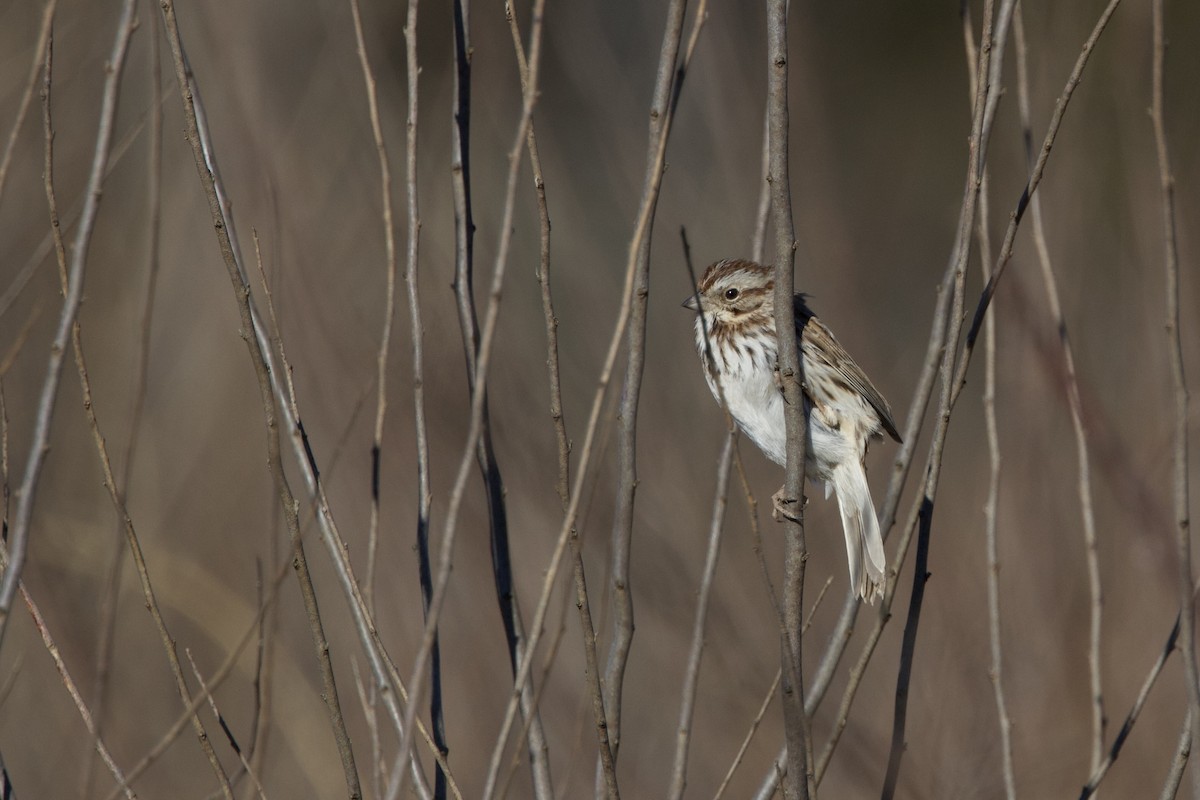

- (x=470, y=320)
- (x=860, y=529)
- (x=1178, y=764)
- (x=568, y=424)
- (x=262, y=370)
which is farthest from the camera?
(x=568, y=424)

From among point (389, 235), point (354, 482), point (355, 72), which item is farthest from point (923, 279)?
point (389, 235)

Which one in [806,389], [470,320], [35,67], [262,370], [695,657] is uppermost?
[35,67]

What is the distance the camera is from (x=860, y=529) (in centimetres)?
368

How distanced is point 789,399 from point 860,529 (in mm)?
1304

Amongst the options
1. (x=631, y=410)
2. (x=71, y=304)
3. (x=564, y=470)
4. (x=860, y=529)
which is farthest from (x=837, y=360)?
(x=71, y=304)

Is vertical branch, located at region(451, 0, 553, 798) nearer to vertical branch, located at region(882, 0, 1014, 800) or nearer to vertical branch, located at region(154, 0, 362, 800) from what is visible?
vertical branch, located at region(154, 0, 362, 800)

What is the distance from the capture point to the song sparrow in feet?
12.2

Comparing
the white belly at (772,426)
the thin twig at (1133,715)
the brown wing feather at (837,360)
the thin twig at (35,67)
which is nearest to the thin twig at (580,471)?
the thin twig at (35,67)

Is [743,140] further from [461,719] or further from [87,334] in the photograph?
[87,334]

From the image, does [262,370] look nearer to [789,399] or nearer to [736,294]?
[789,399]

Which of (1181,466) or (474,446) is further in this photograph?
(1181,466)

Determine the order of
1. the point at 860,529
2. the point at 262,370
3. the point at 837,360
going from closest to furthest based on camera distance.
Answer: the point at 262,370 → the point at 860,529 → the point at 837,360

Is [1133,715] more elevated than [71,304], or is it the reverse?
[71,304]

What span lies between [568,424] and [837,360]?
2.55 meters
